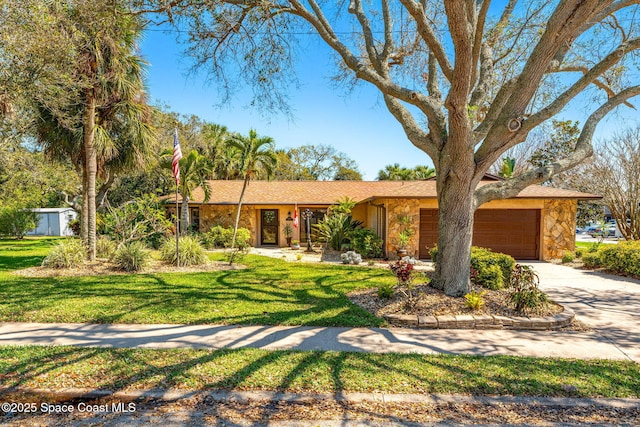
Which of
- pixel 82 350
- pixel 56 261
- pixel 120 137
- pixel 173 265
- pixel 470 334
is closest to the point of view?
pixel 82 350

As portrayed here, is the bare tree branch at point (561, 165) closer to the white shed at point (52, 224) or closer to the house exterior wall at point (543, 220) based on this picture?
the house exterior wall at point (543, 220)

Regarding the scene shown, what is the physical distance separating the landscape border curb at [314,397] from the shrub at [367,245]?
10.4 metres

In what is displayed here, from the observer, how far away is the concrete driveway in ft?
17.1

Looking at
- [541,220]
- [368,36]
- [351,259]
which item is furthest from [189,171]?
[541,220]

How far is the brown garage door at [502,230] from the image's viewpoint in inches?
546

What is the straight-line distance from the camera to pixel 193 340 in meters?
4.78

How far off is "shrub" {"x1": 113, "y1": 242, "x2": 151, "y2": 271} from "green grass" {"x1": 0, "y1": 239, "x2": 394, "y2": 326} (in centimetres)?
81

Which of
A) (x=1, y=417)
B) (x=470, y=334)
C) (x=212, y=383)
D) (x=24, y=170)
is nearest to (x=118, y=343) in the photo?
(x=1, y=417)

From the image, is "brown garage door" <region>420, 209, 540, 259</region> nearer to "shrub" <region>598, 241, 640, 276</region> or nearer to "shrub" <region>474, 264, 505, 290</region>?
"shrub" <region>598, 241, 640, 276</region>

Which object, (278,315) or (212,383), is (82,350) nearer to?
(212,383)

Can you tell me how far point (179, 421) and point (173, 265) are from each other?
9018 mm

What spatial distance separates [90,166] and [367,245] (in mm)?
10011

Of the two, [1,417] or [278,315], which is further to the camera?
[278,315]

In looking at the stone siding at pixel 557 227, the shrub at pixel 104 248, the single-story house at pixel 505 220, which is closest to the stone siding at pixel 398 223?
the single-story house at pixel 505 220
